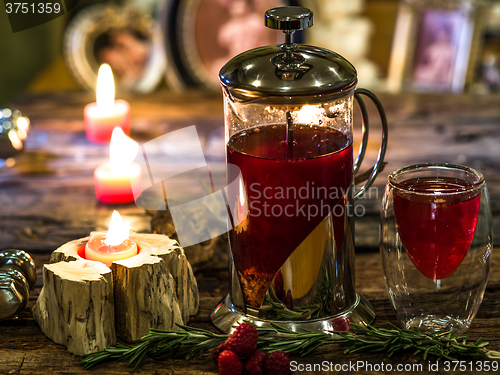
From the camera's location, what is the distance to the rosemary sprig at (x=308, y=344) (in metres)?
0.71

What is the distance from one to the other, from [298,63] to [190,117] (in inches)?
37.6

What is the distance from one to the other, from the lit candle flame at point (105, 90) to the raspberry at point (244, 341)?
0.85 m

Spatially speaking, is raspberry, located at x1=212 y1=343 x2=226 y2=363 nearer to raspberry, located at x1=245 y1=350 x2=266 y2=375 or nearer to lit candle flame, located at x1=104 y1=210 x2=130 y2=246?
raspberry, located at x1=245 y1=350 x2=266 y2=375

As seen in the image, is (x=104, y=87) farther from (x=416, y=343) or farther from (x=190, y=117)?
(x=416, y=343)

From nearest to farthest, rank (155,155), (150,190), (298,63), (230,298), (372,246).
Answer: (298,63), (230,298), (372,246), (150,190), (155,155)

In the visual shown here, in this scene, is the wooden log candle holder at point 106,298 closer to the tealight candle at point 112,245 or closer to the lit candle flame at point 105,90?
the tealight candle at point 112,245

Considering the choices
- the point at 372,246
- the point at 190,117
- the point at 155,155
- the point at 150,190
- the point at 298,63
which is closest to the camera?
the point at 298,63

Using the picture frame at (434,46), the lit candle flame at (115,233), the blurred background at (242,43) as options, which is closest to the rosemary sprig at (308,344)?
the lit candle flame at (115,233)

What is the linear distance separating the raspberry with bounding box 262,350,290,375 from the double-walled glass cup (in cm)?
18

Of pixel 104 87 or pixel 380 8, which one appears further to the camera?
pixel 380 8

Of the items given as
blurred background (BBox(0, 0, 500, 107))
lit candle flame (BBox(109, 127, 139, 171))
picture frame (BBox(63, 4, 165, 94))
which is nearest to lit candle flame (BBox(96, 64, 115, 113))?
lit candle flame (BBox(109, 127, 139, 171))

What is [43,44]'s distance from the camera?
2746mm

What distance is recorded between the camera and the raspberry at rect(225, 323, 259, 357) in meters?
0.68

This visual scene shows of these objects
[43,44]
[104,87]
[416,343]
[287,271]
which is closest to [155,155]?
[104,87]
